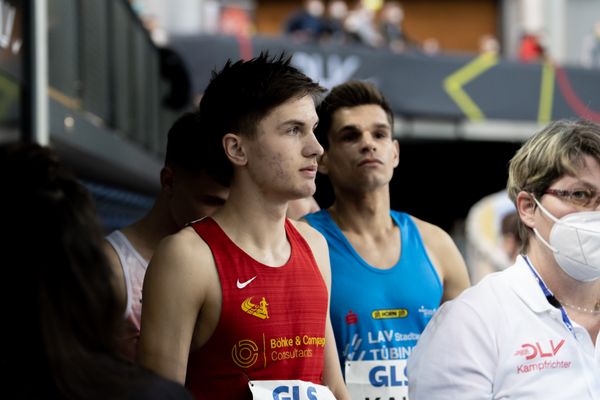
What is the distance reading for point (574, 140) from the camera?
8.68 ft

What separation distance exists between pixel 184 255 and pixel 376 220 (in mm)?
1201

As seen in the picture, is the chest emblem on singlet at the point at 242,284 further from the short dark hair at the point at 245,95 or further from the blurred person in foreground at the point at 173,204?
the blurred person in foreground at the point at 173,204

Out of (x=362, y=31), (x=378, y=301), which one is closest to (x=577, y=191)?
(x=378, y=301)

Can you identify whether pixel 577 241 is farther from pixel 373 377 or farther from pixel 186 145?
pixel 186 145

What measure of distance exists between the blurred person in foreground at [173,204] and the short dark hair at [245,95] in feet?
0.72

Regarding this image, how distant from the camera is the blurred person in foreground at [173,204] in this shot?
9.66 feet

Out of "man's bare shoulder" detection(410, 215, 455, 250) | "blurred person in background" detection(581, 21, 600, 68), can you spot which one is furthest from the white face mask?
"blurred person in background" detection(581, 21, 600, 68)

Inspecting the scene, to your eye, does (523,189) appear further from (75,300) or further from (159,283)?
(75,300)

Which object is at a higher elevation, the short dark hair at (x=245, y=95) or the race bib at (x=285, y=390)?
the short dark hair at (x=245, y=95)

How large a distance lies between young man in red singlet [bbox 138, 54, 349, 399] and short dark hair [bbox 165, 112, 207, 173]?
219 millimetres

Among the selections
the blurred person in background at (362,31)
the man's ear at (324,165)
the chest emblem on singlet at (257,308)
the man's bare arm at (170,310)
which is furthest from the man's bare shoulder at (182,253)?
the blurred person in background at (362,31)

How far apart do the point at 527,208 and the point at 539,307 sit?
0.29 metres

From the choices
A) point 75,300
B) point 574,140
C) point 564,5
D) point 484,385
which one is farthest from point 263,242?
point 564,5

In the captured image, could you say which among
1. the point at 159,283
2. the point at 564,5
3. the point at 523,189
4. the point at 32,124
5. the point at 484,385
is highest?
the point at 564,5
